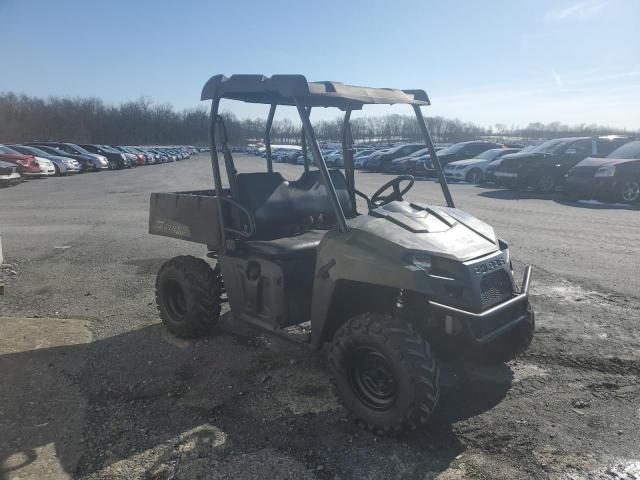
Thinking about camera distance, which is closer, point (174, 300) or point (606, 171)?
point (174, 300)

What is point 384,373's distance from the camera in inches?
121

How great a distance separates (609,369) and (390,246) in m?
2.14

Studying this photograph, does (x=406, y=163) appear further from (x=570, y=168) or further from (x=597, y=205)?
(x=597, y=205)

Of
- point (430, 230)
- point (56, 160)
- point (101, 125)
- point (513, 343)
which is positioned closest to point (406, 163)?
point (56, 160)

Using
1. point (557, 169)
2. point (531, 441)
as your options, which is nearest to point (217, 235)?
point (531, 441)

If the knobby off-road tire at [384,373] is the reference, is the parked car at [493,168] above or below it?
above

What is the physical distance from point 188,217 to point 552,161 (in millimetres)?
13433

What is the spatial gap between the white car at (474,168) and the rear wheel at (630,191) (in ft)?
23.1

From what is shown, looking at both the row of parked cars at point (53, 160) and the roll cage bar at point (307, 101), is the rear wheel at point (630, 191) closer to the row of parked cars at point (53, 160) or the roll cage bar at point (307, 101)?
the roll cage bar at point (307, 101)

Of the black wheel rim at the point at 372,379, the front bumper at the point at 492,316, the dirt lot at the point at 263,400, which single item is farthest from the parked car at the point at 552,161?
the black wheel rim at the point at 372,379

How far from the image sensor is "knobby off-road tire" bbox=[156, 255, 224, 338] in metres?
4.40

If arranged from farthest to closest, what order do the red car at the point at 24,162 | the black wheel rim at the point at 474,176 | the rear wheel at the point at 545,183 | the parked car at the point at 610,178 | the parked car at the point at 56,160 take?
the parked car at the point at 56,160 < the red car at the point at 24,162 < the black wheel rim at the point at 474,176 < the rear wheel at the point at 545,183 < the parked car at the point at 610,178

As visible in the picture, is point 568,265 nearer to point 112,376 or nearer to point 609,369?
point 609,369

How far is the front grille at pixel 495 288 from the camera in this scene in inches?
122
